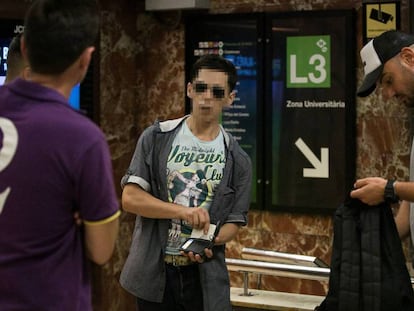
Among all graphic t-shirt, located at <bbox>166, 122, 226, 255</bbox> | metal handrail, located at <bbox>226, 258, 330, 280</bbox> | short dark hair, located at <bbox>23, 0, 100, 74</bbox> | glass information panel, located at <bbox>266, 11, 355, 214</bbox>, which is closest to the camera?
short dark hair, located at <bbox>23, 0, 100, 74</bbox>

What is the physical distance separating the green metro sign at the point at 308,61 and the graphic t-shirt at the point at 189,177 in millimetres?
1740

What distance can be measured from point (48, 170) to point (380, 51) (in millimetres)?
1577

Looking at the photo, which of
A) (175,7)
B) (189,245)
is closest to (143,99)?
(175,7)

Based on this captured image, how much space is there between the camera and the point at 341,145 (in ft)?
15.1

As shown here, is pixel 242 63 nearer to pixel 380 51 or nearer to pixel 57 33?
pixel 380 51

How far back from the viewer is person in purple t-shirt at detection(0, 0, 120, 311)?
1768 millimetres

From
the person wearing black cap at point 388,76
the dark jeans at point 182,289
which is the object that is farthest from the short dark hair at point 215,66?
the dark jeans at point 182,289

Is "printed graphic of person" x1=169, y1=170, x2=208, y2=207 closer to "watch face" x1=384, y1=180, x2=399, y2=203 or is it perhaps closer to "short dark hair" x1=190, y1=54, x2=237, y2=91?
"short dark hair" x1=190, y1=54, x2=237, y2=91

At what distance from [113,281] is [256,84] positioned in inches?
62.6

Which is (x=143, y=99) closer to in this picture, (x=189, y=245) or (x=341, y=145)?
(x=341, y=145)

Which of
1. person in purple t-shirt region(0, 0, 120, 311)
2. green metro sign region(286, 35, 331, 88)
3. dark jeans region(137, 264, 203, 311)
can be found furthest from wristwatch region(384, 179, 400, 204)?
green metro sign region(286, 35, 331, 88)

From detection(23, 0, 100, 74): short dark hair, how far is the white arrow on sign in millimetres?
3014

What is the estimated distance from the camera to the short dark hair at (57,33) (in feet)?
5.79

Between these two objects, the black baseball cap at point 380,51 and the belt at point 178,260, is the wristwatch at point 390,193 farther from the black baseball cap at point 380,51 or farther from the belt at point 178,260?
the belt at point 178,260
